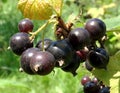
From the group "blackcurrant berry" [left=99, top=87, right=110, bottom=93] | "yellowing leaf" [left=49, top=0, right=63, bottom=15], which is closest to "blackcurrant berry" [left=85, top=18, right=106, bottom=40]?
"yellowing leaf" [left=49, top=0, right=63, bottom=15]

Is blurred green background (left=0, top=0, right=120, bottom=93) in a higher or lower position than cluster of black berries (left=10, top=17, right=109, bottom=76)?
lower

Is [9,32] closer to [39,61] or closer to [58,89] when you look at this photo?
[58,89]

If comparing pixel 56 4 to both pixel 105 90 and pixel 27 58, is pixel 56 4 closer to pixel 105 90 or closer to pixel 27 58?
pixel 27 58

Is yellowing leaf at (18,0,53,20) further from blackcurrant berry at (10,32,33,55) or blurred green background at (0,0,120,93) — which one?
blurred green background at (0,0,120,93)

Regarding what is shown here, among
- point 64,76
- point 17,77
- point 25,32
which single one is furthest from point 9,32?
point 25,32

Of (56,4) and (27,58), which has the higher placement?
(56,4)

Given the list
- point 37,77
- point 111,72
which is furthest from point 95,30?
point 37,77

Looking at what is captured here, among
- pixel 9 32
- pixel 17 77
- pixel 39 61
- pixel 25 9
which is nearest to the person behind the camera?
pixel 39 61
